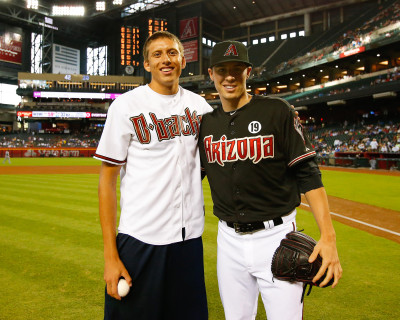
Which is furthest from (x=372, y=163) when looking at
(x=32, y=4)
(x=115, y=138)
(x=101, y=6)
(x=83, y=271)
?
(x=32, y=4)

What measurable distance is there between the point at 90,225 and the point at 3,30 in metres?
69.9

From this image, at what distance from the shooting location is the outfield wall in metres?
38.7

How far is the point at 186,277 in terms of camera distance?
82.9 inches

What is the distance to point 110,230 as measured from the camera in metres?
1.97

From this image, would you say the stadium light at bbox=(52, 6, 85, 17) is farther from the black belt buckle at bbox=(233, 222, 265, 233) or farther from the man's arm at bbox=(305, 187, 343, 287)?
the man's arm at bbox=(305, 187, 343, 287)

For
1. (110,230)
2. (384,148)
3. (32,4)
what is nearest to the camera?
(110,230)

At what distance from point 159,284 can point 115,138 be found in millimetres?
982

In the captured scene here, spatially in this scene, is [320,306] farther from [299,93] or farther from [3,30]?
[3,30]

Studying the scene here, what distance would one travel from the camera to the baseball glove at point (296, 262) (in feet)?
6.03

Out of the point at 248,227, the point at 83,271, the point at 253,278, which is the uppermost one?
the point at 248,227

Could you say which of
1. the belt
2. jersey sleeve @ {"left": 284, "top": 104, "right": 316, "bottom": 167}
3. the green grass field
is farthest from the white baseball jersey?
the green grass field

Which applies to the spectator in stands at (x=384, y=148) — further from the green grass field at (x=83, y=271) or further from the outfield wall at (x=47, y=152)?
the outfield wall at (x=47, y=152)

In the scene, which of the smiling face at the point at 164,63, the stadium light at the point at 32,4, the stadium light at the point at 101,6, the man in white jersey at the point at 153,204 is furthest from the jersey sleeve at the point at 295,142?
the stadium light at the point at 32,4

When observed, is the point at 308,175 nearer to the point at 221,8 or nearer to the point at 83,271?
the point at 83,271
